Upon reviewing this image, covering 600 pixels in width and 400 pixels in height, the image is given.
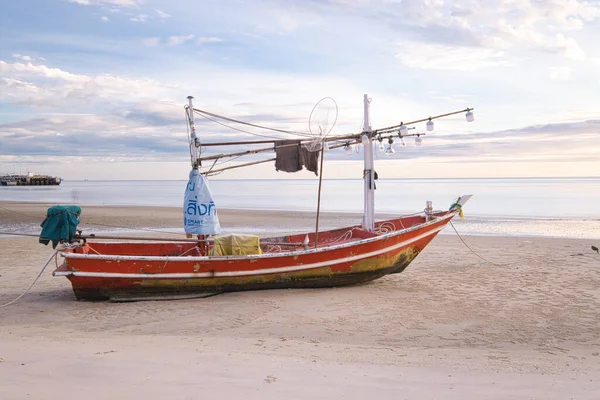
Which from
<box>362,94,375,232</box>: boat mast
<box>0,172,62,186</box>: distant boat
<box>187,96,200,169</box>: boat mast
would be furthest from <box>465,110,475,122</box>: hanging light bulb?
<box>0,172,62,186</box>: distant boat

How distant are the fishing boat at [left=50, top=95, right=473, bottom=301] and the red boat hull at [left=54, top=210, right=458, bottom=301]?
0.02 meters

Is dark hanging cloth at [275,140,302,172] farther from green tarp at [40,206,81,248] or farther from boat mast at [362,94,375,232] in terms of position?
green tarp at [40,206,81,248]

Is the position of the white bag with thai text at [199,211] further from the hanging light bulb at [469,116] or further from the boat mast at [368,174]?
the hanging light bulb at [469,116]

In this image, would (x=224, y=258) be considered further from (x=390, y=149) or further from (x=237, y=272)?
(x=390, y=149)

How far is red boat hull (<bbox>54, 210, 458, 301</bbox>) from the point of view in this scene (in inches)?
352

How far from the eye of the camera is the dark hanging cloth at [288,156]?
1055 cm

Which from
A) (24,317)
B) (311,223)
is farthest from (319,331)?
(311,223)

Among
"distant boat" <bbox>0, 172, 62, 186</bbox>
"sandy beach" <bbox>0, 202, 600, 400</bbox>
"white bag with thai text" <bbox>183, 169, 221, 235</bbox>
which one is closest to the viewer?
"sandy beach" <bbox>0, 202, 600, 400</bbox>

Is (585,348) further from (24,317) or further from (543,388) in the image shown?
(24,317)

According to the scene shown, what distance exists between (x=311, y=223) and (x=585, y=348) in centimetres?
1815

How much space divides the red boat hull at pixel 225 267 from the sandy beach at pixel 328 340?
9.5 inches

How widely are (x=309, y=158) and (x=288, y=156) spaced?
1.39ft

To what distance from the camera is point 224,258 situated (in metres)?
9.36

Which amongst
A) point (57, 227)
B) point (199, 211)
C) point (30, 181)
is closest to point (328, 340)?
point (199, 211)
